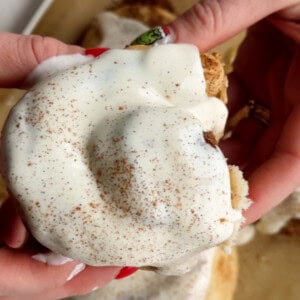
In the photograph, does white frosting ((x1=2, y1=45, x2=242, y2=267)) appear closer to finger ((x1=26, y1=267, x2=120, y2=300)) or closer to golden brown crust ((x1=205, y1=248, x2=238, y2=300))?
finger ((x1=26, y1=267, x2=120, y2=300))

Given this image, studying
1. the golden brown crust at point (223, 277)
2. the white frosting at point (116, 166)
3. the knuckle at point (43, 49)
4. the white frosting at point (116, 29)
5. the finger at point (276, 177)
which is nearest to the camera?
the white frosting at point (116, 166)

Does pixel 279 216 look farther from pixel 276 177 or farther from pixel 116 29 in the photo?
pixel 116 29

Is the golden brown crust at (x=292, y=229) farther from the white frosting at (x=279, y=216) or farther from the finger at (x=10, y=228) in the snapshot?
the finger at (x=10, y=228)

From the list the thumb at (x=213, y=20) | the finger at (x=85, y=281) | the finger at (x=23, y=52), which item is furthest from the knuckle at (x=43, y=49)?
the finger at (x=85, y=281)

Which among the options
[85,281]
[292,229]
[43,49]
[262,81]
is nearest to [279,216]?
[292,229]

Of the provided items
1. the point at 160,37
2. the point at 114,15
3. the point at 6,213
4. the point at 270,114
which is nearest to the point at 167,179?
the point at 160,37

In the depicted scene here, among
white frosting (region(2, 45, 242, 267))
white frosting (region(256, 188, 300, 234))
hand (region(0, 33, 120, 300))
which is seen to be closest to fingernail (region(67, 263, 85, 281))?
hand (region(0, 33, 120, 300))

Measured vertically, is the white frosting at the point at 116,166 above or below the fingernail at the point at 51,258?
above

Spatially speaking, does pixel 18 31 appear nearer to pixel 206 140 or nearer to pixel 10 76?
pixel 10 76
